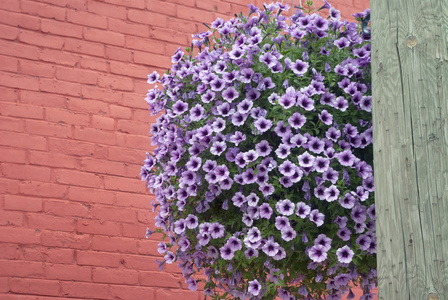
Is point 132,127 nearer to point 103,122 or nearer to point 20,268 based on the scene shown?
point 103,122

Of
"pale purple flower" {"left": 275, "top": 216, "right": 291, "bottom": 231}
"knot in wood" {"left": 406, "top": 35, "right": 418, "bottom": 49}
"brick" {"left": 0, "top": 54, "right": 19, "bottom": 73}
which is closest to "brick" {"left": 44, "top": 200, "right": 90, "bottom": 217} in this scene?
"brick" {"left": 0, "top": 54, "right": 19, "bottom": 73}

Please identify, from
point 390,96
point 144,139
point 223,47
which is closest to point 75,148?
point 144,139

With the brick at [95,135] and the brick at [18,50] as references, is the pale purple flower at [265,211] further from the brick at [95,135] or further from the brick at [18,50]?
the brick at [18,50]

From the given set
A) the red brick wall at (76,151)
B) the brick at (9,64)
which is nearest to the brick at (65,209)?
the red brick wall at (76,151)

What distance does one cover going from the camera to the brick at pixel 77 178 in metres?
2.73

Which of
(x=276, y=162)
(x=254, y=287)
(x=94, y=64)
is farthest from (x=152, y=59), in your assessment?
(x=254, y=287)

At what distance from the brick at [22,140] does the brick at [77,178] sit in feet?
0.44

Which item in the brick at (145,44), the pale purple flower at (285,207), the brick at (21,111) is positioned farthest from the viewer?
the brick at (145,44)

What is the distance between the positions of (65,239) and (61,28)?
91cm

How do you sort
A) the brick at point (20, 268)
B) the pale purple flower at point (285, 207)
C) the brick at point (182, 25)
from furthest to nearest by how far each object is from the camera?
the brick at point (182, 25) → the brick at point (20, 268) → the pale purple flower at point (285, 207)

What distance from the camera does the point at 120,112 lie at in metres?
2.91

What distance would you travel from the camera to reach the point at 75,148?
279cm

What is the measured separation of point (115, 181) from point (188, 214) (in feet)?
3.08

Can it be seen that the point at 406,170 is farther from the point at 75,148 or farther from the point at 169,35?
the point at 169,35
